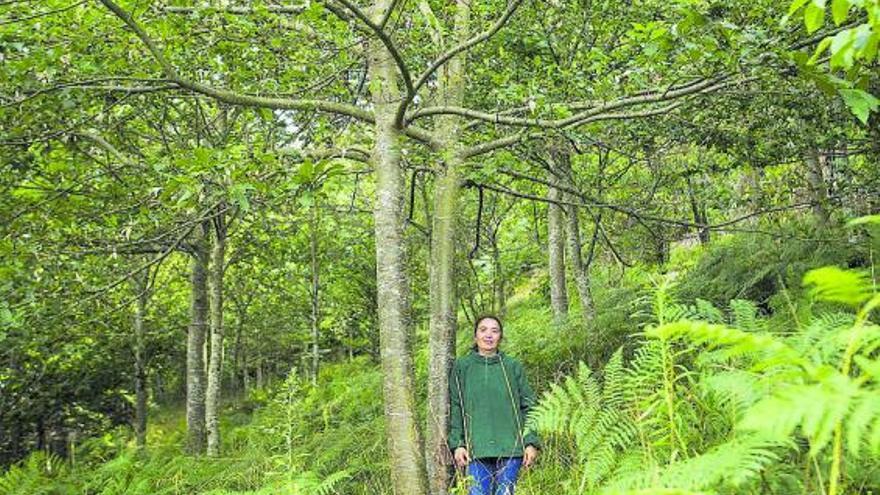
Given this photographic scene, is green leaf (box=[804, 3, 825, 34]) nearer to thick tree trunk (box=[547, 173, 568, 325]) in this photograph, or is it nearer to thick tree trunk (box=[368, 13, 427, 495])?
thick tree trunk (box=[368, 13, 427, 495])

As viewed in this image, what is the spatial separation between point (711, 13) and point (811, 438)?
358 centimetres

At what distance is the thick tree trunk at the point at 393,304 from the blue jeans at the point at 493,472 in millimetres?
426

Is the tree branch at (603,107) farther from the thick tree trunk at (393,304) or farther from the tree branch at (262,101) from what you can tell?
the tree branch at (262,101)

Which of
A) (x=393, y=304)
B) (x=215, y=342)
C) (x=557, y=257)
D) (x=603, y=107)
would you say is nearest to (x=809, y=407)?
(x=603, y=107)

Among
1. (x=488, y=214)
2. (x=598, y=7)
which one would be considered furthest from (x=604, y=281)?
(x=598, y=7)

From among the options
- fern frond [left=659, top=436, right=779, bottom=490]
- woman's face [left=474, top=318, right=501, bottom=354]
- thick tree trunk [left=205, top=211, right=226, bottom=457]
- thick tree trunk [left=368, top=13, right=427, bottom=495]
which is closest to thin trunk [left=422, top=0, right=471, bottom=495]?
thick tree trunk [left=368, top=13, right=427, bottom=495]

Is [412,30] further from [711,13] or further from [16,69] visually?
[16,69]

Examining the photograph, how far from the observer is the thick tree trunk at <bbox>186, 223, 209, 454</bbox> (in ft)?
37.3

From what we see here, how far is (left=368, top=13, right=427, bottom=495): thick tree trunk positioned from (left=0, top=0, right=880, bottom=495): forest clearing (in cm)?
2

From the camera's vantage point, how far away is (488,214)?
41.4 ft

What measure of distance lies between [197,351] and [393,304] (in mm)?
6732

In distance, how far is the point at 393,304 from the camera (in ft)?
19.3

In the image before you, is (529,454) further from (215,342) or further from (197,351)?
(197,351)

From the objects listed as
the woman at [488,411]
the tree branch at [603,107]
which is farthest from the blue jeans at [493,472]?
the tree branch at [603,107]
